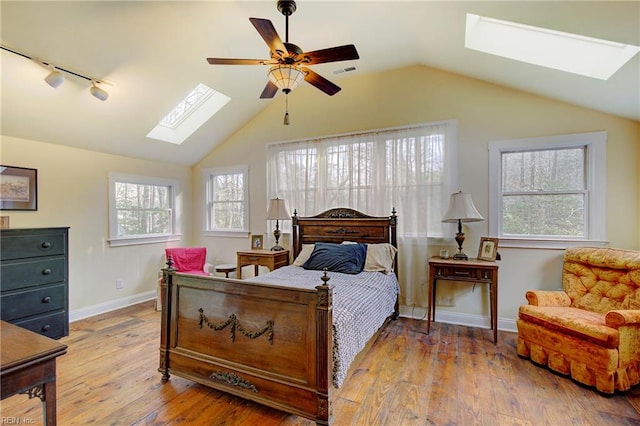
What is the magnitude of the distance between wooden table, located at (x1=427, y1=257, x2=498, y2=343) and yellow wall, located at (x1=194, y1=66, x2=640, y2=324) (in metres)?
0.45

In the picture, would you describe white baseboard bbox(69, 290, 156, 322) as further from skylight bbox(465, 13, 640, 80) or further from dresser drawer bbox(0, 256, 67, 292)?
skylight bbox(465, 13, 640, 80)

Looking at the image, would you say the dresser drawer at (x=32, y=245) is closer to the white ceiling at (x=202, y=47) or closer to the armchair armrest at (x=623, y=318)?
the white ceiling at (x=202, y=47)

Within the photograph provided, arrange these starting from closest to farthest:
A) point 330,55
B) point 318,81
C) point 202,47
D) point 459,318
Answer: point 330,55, point 318,81, point 202,47, point 459,318

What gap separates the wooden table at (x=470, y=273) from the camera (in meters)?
3.06

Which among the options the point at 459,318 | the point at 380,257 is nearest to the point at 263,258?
the point at 380,257

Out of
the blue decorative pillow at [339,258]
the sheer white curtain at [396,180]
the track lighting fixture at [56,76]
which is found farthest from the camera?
the sheer white curtain at [396,180]

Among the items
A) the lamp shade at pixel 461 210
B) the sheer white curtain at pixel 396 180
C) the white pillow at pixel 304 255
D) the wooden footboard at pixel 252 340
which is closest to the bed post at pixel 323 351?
the wooden footboard at pixel 252 340

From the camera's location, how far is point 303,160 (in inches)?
177

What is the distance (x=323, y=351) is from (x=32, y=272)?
3.13m

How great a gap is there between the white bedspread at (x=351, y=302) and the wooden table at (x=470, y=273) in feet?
1.60

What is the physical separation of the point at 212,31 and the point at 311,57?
1.48m

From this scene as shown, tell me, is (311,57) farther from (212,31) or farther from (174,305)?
(174,305)

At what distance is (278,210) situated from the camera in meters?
4.36

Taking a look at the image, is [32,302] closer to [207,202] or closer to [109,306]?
[109,306]
